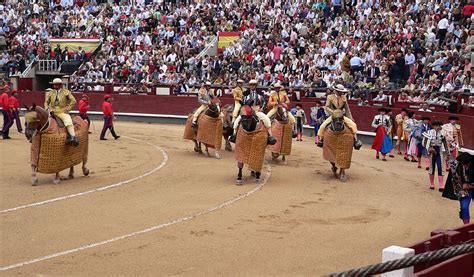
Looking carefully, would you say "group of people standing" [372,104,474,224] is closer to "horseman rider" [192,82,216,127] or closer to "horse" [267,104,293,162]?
"horse" [267,104,293,162]

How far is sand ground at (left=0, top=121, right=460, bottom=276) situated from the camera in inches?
315

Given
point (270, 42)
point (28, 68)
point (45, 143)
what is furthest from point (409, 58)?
point (28, 68)

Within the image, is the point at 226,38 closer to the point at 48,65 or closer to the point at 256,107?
the point at 48,65

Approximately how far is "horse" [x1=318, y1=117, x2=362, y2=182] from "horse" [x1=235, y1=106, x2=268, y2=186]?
1488 mm

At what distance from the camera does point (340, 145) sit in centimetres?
1409

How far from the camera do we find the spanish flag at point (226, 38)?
30812mm

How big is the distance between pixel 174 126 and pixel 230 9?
827 centimetres

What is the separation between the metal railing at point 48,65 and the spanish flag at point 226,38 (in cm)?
735

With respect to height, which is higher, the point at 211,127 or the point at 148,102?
the point at 211,127

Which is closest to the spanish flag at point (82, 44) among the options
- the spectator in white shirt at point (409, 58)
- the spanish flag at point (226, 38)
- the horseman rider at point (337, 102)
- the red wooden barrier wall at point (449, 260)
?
the spanish flag at point (226, 38)

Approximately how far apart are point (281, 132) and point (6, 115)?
8358 millimetres

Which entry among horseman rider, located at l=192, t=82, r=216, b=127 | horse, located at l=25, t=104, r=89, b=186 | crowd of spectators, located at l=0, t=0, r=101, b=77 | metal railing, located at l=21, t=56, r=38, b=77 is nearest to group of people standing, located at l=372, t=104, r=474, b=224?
horseman rider, located at l=192, t=82, r=216, b=127

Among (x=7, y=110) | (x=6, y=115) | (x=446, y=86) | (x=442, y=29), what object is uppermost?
(x=442, y=29)

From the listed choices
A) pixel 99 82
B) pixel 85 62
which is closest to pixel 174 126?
pixel 99 82
